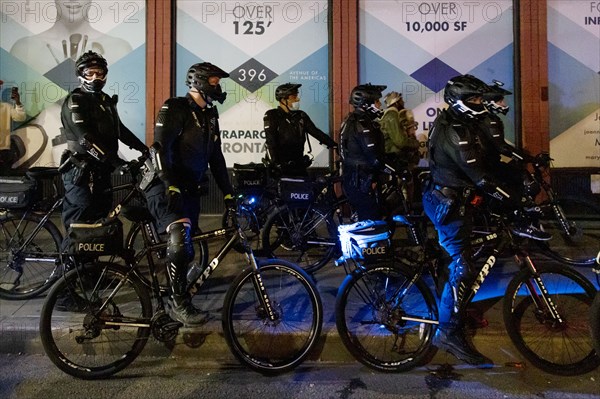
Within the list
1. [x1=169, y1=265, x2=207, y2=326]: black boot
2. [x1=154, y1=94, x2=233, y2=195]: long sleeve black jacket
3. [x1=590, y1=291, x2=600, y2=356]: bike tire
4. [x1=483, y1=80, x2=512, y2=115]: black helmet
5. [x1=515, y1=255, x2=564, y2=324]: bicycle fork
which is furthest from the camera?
[x1=483, y1=80, x2=512, y2=115]: black helmet

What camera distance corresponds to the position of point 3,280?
19.1 feet

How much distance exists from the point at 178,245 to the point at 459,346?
2276 mm

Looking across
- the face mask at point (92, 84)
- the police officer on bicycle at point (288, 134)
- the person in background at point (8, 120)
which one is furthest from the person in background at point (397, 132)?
the person in background at point (8, 120)

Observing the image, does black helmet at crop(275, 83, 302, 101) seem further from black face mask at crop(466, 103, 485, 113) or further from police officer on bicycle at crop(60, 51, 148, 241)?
black face mask at crop(466, 103, 485, 113)

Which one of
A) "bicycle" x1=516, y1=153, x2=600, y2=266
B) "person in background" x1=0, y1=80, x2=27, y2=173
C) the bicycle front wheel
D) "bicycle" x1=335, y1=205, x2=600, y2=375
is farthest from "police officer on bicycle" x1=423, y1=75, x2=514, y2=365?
"person in background" x1=0, y1=80, x2=27, y2=173

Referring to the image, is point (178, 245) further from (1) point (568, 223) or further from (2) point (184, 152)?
(1) point (568, 223)

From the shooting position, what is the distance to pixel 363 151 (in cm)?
611

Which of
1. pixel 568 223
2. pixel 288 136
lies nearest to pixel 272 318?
pixel 288 136

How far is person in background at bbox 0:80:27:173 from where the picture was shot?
31.0 feet

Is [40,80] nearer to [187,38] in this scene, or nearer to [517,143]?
[187,38]

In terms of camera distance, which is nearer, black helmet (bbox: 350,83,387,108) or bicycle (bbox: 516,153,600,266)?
black helmet (bbox: 350,83,387,108)

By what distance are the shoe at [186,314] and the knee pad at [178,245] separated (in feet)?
1.08

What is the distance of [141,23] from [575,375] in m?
8.21

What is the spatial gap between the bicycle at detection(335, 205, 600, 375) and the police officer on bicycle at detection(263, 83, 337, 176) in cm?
308
